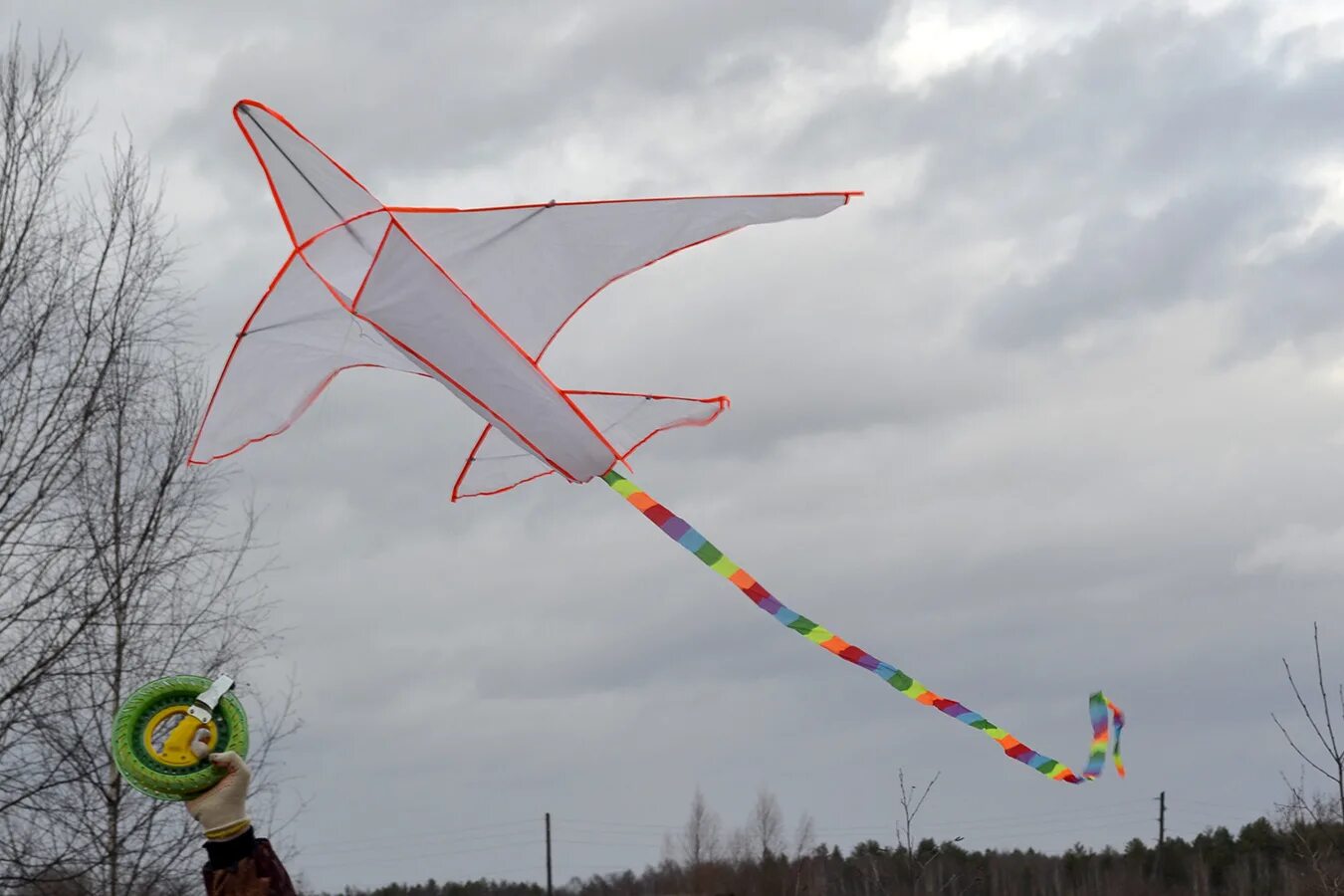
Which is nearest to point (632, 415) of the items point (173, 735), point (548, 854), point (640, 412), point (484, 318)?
point (640, 412)

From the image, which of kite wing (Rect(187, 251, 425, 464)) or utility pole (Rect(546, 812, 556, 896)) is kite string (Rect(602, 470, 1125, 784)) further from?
utility pole (Rect(546, 812, 556, 896))

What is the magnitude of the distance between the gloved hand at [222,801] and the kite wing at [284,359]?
223 centimetres

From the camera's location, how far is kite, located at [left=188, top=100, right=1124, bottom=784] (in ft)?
22.6

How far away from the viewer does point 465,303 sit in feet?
23.1

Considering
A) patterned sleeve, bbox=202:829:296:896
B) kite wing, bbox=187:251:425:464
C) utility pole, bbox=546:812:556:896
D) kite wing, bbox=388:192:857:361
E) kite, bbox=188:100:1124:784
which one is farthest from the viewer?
utility pole, bbox=546:812:556:896

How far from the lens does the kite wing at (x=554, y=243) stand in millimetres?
7438

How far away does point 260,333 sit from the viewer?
812 centimetres

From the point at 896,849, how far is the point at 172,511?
8.14 metres

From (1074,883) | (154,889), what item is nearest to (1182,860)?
(1074,883)

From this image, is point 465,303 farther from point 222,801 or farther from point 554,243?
point 222,801

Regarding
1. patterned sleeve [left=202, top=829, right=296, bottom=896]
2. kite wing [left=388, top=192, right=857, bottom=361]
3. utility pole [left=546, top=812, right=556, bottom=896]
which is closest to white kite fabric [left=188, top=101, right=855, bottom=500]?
kite wing [left=388, top=192, right=857, bottom=361]

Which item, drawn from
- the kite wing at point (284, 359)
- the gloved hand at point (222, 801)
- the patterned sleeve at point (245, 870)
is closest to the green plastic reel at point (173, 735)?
the gloved hand at point (222, 801)

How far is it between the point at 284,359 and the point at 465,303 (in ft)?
5.20

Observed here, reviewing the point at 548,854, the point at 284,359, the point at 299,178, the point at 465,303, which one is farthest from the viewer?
the point at 548,854
